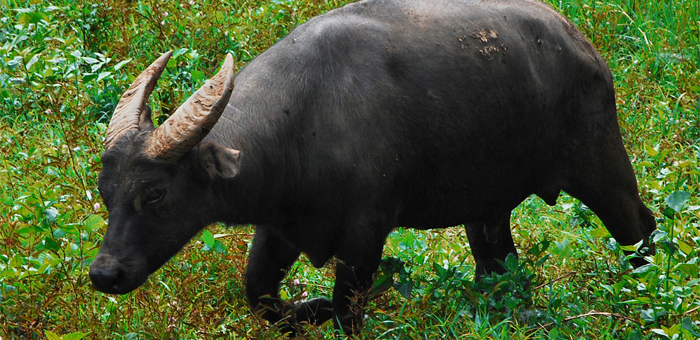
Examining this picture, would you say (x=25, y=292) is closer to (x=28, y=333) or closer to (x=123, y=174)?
(x=28, y=333)

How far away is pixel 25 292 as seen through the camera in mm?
4680

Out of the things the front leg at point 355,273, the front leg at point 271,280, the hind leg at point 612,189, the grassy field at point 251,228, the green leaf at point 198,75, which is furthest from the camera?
the green leaf at point 198,75

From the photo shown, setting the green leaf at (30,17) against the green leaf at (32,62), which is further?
the green leaf at (30,17)

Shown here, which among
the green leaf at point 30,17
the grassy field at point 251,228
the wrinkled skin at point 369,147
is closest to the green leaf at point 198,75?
the grassy field at point 251,228

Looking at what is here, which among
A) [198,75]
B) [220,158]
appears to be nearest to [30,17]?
[198,75]

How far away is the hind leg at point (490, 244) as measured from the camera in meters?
5.24

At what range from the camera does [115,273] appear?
12.3 feet

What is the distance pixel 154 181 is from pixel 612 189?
2.59 m

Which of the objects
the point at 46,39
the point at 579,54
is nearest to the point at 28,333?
the point at 579,54

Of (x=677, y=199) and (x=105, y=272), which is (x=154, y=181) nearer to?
(x=105, y=272)

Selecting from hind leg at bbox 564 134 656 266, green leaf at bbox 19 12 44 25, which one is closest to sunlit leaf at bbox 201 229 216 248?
hind leg at bbox 564 134 656 266

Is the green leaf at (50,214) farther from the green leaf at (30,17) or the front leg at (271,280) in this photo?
the green leaf at (30,17)

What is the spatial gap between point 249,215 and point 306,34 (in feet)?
3.05

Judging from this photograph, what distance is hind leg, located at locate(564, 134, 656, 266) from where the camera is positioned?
4844 mm
